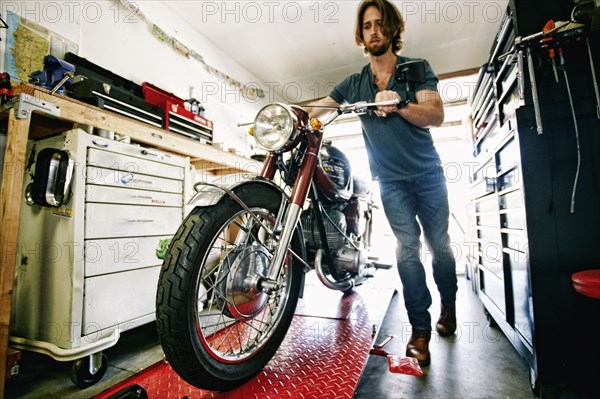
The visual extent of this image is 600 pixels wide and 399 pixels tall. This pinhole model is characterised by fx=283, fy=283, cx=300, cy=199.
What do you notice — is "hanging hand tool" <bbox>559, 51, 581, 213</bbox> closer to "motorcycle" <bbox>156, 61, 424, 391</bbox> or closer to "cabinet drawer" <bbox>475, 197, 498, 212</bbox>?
"cabinet drawer" <bbox>475, 197, 498, 212</bbox>

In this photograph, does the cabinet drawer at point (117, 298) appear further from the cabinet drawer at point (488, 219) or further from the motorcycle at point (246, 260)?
the cabinet drawer at point (488, 219)

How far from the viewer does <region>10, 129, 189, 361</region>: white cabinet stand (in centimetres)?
120

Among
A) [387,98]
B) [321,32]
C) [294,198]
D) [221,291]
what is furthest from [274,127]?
[321,32]

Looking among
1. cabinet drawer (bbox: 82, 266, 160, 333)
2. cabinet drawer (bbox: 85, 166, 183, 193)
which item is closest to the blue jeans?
cabinet drawer (bbox: 85, 166, 183, 193)

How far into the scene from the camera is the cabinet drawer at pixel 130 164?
1302 mm

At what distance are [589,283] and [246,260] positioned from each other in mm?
935

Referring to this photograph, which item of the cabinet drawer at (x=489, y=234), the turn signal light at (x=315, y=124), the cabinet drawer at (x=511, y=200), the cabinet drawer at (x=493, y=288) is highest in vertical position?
the turn signal light at (x=315, y=124)

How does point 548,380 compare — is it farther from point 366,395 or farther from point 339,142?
point 339,142

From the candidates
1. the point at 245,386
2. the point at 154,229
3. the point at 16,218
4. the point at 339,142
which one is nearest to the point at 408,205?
the point at 245,386

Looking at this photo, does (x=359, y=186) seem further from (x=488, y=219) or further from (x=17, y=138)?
(x=17, y=138)

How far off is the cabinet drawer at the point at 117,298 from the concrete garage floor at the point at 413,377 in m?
0.23

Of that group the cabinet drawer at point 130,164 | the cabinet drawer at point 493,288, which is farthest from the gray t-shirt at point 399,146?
the cabinet drawer at point 130,164

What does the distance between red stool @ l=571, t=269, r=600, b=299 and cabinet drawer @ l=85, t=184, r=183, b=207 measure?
5.78 feet

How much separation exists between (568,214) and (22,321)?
2281 millimetres
